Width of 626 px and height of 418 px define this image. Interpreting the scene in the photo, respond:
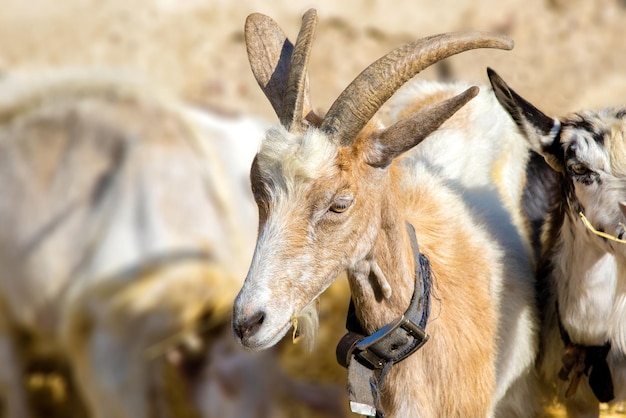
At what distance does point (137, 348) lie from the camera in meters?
6.08

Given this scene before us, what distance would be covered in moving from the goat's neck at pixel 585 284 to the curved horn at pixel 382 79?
86 centimetres

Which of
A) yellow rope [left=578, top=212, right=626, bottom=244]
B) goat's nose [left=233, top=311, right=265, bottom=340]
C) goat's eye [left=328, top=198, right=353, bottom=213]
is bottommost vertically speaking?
goat's nose [left=233, top=311, right=265, bottom=340]

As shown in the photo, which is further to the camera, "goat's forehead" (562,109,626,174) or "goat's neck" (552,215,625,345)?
"goat's neck" (552,215,625,345)

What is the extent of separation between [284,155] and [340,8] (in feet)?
26.0

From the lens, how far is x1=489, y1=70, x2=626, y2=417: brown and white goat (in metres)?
3.27

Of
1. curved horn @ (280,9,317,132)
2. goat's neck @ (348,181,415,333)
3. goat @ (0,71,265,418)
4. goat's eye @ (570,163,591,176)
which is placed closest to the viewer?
curved horn @ (280,9,317,132)

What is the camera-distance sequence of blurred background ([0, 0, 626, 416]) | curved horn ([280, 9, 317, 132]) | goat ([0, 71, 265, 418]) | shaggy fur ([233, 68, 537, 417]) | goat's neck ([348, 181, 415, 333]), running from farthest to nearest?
blurred background ([0, 0, 626, 416])
goat ([0, 71, 265, 418])
goat's neck ([348, 181, 415, 333])
curved horn ([280, 9, 317, 132])
shaggy fur ([233, 68, 537, 417])

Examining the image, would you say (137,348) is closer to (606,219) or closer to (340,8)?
(606,219)

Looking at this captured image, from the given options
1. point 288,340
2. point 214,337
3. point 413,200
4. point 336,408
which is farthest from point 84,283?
point 413,200

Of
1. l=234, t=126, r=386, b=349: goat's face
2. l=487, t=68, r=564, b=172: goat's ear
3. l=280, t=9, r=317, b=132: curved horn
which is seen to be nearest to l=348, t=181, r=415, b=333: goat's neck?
l=234, t=126, r=386, b=349: goat's face

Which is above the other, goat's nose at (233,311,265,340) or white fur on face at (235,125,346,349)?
white fur on face at (235,125,346,349)

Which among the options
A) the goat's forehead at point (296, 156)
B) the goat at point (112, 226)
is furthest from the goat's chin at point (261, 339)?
the goat at point (112, 226)

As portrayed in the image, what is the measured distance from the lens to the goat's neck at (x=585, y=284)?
11.2ft

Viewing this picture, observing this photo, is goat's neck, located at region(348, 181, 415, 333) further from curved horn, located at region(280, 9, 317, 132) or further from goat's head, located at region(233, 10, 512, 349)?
curved horn, located at region(280, 9, 317, 132)
